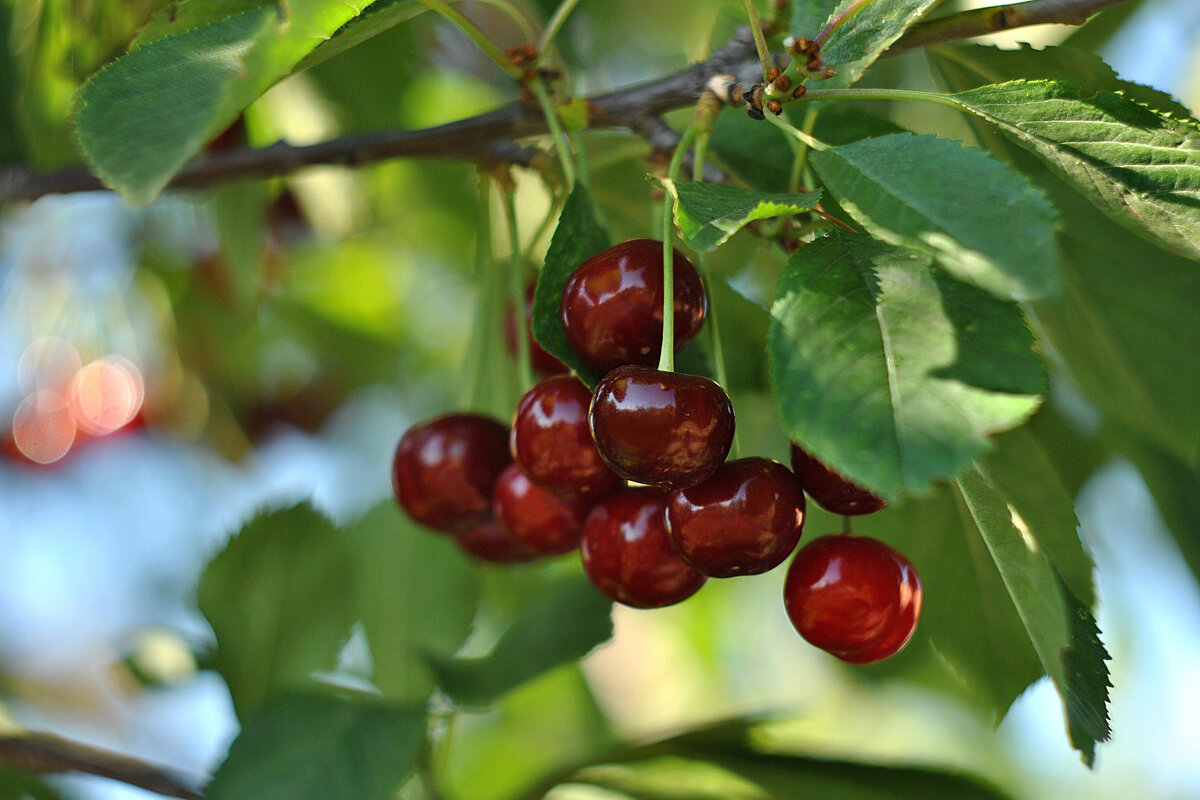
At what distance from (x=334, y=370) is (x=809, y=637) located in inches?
59.5

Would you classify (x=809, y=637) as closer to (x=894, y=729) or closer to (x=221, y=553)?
(x=221, y=553)

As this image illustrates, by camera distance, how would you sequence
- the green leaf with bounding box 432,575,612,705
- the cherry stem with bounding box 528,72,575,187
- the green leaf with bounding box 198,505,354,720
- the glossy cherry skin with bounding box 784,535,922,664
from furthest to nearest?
the green leaf with bounding box 198,505,354,720
the green leaf with bounding box 432,575,612,705
the cherry stem with bounding box 528,72,575,187
the glossy cherry skin with bounding box 784,535,922,664

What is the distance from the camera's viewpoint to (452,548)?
3.88 feet

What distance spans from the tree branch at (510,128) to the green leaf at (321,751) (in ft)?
1.74

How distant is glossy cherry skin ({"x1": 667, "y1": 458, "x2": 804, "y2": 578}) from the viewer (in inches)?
24.2

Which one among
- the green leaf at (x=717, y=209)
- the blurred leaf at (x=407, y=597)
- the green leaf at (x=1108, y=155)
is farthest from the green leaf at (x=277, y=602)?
the green leaf at (x=1108, y=155)

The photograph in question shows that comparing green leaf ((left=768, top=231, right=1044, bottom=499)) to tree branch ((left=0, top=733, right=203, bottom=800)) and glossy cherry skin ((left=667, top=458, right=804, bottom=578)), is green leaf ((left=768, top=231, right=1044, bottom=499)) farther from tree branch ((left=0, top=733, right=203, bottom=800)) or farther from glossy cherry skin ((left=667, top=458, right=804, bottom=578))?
tree branch ((left=0, top=733, right=203, bottom=800))

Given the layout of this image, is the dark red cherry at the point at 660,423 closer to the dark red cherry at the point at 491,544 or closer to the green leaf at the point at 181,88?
the green leaf at the point at 181,88

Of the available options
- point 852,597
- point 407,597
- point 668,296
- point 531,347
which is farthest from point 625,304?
point 407,597

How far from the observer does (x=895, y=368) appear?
1.67 ft

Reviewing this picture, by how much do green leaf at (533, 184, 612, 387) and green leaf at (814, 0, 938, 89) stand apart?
0.20 metres

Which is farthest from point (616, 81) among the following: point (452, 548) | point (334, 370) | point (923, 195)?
point (923, 195)

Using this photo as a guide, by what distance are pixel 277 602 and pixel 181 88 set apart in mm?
681

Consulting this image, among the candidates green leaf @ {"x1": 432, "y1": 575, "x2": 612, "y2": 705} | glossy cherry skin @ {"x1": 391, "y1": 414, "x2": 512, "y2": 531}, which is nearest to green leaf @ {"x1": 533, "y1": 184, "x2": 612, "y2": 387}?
glossy cherry skin @ {"x1": 391, "y1": 414, "x2": 512, "y2": 531}
